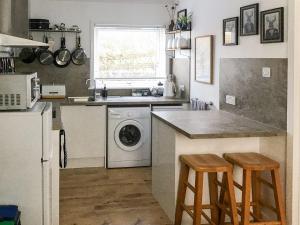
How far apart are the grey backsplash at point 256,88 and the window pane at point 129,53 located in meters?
1.87

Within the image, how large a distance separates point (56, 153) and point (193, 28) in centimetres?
279

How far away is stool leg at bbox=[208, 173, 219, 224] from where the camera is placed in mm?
3338

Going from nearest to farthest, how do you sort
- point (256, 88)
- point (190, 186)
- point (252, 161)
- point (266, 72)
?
1. point (252, 161)
2. point (190, 186)
3. point (266, 72)
4. point (256, 88)

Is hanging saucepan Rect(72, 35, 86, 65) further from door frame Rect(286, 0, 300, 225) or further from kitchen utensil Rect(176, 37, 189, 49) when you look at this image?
door frame Rect(286, 0, 300, 225)

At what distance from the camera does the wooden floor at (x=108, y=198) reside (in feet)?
12.3

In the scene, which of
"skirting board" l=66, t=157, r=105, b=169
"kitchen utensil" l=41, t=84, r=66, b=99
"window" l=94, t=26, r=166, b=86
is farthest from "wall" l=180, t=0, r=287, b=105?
"kitchen utensil" l=41, t=84, r=66, b=99

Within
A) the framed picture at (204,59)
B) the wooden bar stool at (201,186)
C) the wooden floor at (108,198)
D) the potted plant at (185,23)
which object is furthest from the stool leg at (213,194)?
the potted plant at (185,23)

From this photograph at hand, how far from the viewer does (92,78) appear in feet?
19.3

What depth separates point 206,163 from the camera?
3133 millimetres

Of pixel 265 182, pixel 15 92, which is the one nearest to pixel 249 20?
pixel 265 182

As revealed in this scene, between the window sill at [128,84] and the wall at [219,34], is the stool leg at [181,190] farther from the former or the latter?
the window sill at [128,84]

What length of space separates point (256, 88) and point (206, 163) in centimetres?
96

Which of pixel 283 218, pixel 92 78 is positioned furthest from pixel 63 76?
pixel 283 218

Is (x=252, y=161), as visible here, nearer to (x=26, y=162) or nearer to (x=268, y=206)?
(x=268, y=206)
